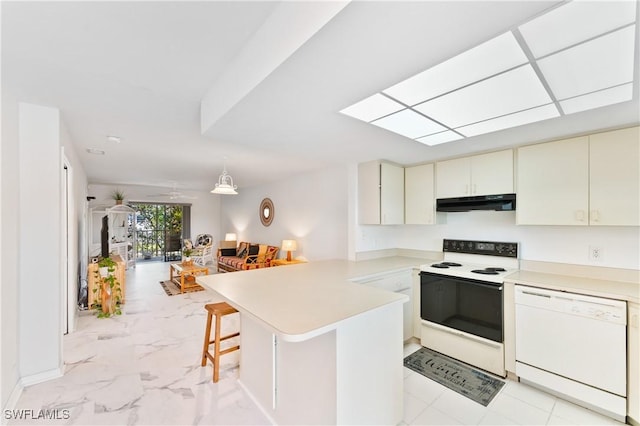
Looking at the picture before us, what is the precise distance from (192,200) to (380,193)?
721 cm

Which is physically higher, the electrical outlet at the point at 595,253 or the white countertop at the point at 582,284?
the electrical outlet at the point at 595,253

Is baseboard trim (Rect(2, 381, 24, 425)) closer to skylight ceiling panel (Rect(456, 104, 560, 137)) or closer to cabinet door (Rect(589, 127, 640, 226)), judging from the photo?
skylight ceiling panel (Rect(456, 104, 560, 137))

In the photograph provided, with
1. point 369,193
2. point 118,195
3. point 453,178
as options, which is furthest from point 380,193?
point 118,195

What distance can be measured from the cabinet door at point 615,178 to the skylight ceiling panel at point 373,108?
1.82 m

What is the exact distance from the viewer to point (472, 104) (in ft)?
5.68

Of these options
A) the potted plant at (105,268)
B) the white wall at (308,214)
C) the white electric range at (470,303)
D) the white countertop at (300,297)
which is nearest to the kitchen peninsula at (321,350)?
the white countertop at (300,297)

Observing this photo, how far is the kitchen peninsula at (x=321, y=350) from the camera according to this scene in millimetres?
1447

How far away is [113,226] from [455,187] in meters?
8.42

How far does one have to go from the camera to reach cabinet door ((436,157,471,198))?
3011 mm

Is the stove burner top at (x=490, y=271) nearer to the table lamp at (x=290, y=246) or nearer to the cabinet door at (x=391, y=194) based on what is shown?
the cabinet door at (x=391, y=194)

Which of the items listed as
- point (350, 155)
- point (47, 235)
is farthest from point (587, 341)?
point (47, 235)

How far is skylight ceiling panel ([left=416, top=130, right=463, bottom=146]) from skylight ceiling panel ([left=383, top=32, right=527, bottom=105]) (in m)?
0.78

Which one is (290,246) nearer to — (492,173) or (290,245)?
(290,245)

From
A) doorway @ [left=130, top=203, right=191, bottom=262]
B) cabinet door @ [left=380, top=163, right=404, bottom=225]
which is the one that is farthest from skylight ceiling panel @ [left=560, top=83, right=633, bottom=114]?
doorway @ [left=130, top=203, right=191, bottom=262]
